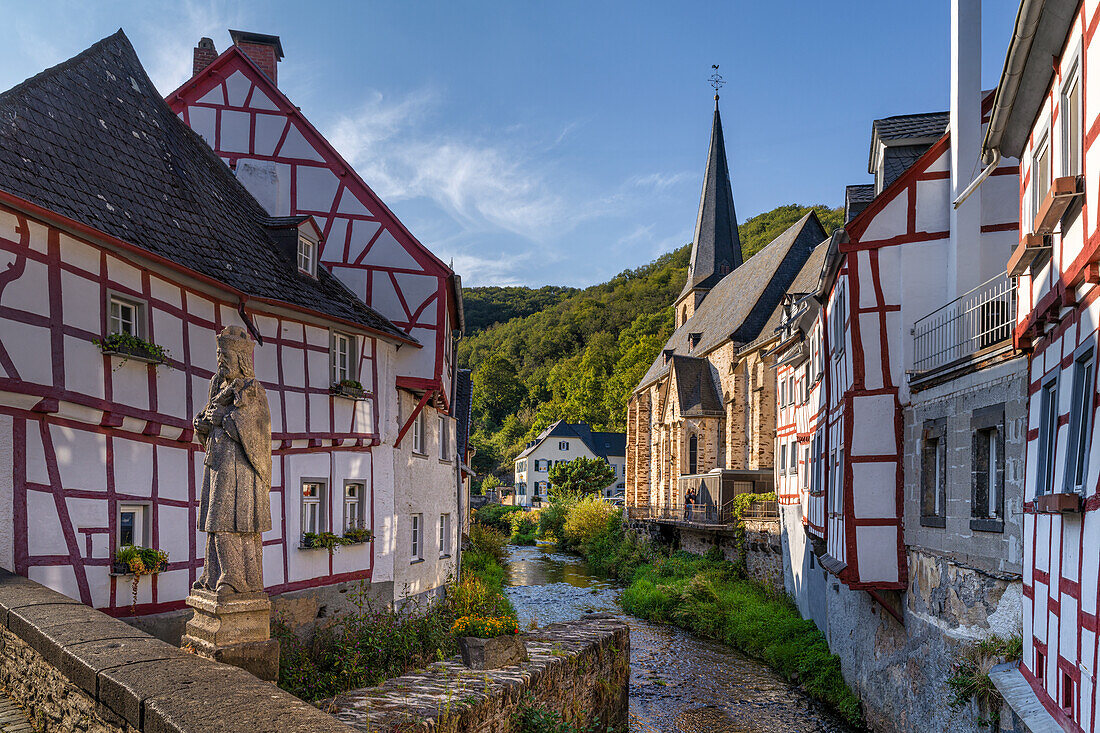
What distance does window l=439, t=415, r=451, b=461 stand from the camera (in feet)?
64.9

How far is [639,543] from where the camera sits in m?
37.4

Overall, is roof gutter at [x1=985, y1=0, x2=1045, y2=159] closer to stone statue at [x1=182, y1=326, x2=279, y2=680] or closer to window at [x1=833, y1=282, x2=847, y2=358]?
window at [x1=833, y1=282, x2=847, y2=358]

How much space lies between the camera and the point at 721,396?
4125cm

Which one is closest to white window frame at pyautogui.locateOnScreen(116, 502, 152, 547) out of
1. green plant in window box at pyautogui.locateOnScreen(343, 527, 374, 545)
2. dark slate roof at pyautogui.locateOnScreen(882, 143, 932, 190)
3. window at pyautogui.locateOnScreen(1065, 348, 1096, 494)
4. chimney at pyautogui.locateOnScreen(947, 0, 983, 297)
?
green plant in window box at pyautogui.locateOnScreen(343, 527, 374, 545)

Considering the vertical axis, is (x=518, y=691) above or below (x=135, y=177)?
below

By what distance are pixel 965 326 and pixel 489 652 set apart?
23.5ft

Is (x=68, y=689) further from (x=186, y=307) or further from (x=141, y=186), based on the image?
(x=141, y=186)

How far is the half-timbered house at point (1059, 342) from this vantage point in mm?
5539

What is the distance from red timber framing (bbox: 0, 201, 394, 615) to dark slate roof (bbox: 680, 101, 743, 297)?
1743 inches

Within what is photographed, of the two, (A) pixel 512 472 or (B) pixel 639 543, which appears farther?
(A) pixel 512 472

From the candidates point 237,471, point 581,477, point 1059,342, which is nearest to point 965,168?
point 1059,342

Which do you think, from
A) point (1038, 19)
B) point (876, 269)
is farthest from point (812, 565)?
point (1038, 19)

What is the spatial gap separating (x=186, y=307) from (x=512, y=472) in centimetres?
8771

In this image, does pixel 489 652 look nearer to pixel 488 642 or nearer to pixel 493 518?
pixel 488 642
